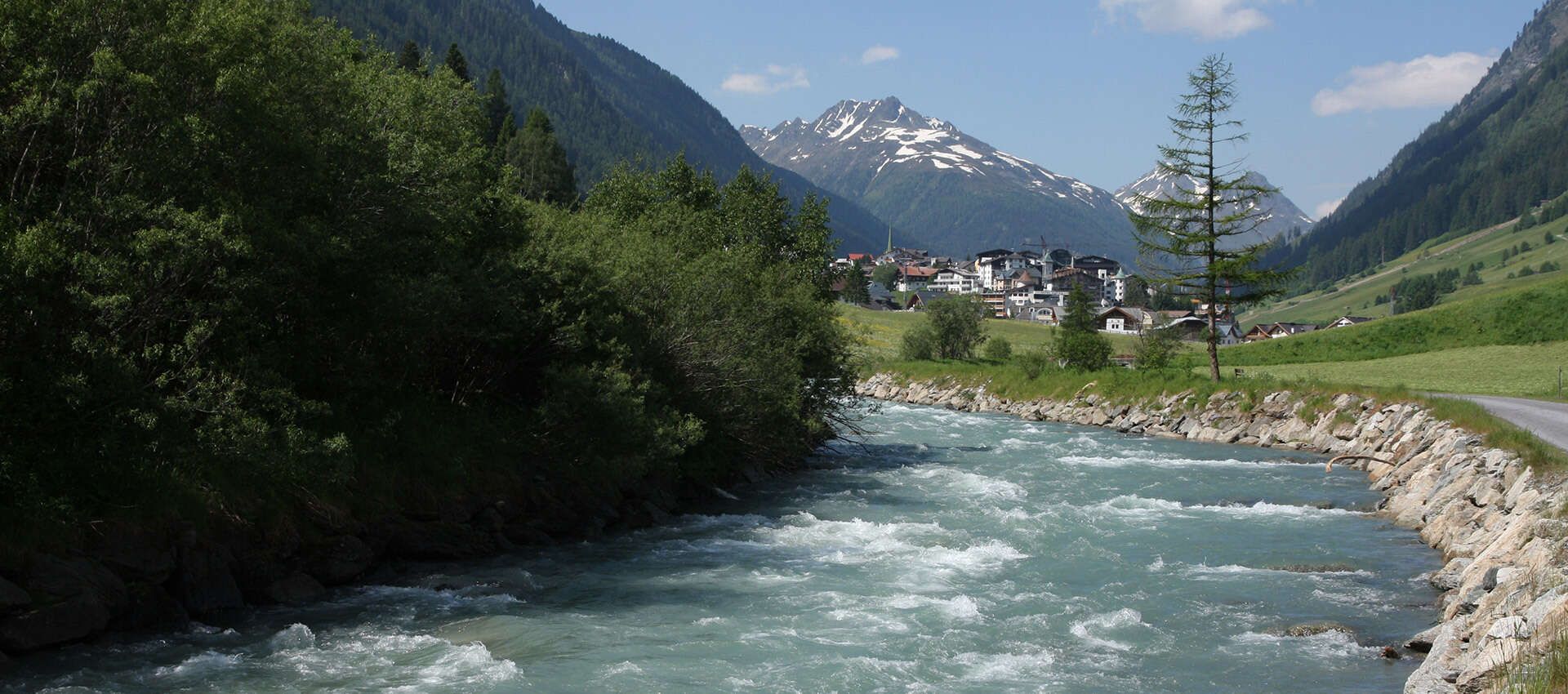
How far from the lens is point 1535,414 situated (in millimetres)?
30125

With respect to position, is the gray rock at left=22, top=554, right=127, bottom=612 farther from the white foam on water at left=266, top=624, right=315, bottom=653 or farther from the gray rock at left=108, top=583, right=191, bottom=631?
the white foam on water at left=266, top=624, right=315, bottom=653

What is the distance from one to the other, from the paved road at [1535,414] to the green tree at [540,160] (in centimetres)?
8107

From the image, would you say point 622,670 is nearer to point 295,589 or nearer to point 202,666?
point 202,666

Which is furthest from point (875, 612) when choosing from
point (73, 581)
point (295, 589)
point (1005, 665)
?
point (73, 581)

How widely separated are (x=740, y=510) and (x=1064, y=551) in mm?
8196

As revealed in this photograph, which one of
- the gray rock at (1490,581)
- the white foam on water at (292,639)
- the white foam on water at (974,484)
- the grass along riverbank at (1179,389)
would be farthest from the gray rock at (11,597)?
the grass along riverbank at (1179,389)

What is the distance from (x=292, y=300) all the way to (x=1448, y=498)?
22121 millimetres

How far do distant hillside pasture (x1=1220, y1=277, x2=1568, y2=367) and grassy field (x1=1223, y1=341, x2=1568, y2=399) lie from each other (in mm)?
1919

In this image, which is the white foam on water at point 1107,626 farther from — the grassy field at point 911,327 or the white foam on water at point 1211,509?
the grassy field at point 911,327

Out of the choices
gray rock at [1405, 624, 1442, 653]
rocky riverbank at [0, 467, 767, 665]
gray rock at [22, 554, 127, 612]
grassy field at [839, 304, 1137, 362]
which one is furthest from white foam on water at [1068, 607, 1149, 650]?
grassy field at [839, 304, 1137, 362]

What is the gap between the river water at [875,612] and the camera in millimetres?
13188

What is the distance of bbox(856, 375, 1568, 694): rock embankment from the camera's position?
10.9 m

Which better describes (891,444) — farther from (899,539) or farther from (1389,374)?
(1389,374)

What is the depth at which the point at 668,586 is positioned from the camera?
59.7 feet
